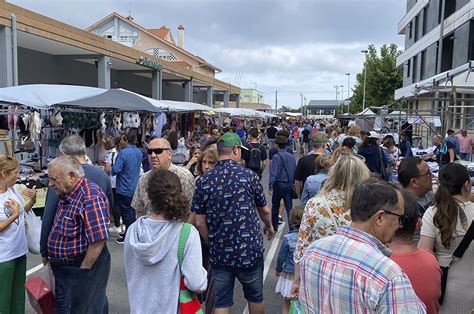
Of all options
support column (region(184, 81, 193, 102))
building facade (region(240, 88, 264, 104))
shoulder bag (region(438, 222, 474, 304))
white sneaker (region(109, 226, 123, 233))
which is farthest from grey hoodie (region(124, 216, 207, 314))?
building facade (region(240, 88, 264, 104))

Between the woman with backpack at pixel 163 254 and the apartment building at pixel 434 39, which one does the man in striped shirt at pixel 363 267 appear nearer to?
the woman with backpack at pixel 163 254

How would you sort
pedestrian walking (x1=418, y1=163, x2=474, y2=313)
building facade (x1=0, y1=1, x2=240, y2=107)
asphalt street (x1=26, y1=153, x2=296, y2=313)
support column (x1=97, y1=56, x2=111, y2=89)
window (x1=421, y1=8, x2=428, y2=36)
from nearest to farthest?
pedestrian walking (x1=418, y1=163, x2=474, y2=313) → asphalt street (x1=26, y1=153, x2=296, y2=313) → building facade (x1=0, y1=1, x2=240, y2=107) → support column (x1=97, y1=56, x2=111, y2=89) → window (x1=421, y1=8, x2=428, y2=36)

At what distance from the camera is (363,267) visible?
173 cm

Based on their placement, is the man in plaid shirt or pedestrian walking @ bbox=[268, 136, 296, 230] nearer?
the man in plaid shirt

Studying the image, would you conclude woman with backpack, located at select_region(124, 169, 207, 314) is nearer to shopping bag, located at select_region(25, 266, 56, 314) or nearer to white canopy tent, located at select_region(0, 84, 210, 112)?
shopping bag, located at select_region(25, 266, 56, 314)

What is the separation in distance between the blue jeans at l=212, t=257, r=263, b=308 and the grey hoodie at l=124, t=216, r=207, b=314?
857 mm

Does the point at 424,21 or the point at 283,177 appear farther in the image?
the point at 424,21

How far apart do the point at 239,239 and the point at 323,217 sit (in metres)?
0.69

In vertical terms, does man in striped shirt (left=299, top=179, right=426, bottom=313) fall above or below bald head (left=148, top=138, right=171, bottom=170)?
below

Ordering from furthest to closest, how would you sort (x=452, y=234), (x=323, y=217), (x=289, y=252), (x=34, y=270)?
(x=34, y=270), (x=289, y=252), (x=323, y=217), (x=452, y=234)

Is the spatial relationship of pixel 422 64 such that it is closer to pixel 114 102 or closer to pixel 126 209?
pixel 114 102

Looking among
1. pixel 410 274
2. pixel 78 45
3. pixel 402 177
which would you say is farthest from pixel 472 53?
pixel 410 274

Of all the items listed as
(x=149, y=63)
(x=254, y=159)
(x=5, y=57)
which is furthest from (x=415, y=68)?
(x=5, y=57)

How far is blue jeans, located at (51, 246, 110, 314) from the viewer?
127 inches
